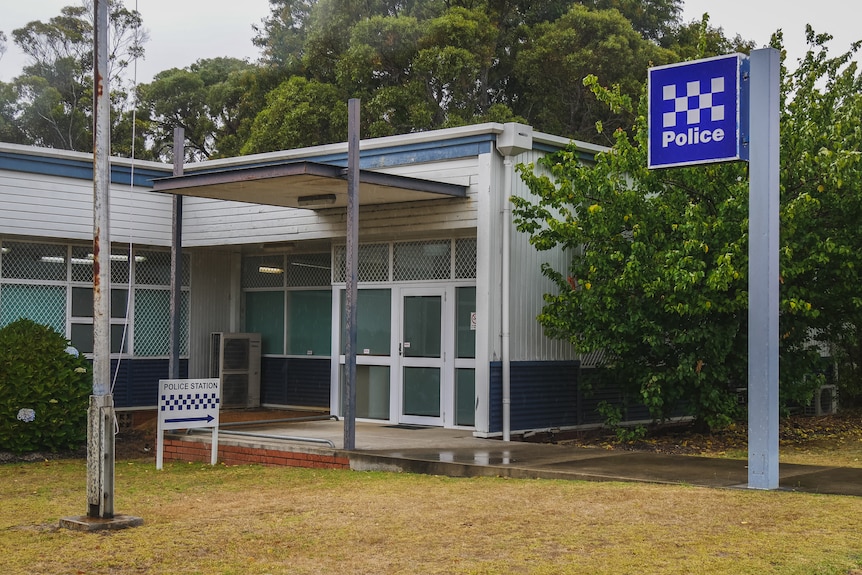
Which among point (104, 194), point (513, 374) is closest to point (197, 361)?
point (513, 374)

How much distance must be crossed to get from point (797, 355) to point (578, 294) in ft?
10.3

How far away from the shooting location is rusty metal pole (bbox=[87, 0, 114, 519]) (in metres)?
8.30

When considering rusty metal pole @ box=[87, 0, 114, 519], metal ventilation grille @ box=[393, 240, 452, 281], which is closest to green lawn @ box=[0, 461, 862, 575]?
rusty metal pole @ box=[87, 0, 114, 519]

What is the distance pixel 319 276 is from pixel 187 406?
5.87 meters

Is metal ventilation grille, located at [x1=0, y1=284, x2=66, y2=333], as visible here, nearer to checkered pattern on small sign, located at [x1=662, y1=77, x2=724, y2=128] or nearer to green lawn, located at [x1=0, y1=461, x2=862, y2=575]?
green lawn, located at [x1=0, y1=461, x2=862, y2=575]

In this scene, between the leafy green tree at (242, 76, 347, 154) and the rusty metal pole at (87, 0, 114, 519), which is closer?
the rusty metal pole at (87, 0, 114, 519)

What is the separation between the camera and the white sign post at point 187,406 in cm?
1273

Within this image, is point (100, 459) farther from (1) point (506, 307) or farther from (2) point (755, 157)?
(1) point (506, 307)

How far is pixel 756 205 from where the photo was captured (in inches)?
391

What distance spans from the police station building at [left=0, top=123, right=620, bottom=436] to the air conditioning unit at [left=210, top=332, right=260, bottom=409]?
3 centimetres

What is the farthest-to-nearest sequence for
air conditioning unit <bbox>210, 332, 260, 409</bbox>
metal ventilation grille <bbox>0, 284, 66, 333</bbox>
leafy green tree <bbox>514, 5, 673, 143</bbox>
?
leafy green tree <bbox>514, 5, 673, 143</bbox> < air conditioning unit <bbox>210, 332, 260, 409</bbox> < metal ventilation grille <bbox>0, 284, 66, 333</bbox>

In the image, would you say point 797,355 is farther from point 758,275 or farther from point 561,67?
point 561,67

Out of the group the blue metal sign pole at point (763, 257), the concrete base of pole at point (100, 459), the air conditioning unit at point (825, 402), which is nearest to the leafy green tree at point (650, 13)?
the air conditioning unit at point (825, 402)

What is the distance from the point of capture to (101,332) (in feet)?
27.3
